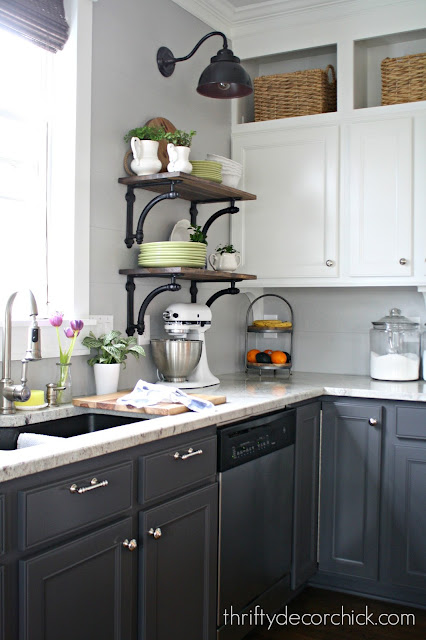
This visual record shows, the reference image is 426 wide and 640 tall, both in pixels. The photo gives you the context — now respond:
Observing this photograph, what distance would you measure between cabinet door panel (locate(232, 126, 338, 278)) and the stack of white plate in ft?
0.89

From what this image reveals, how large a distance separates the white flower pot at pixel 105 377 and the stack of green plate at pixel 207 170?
3.11 ft

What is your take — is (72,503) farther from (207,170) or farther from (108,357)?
(207,170)

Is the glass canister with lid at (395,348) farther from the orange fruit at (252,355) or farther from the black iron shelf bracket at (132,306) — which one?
the black iron shelf bracket at (132,306)

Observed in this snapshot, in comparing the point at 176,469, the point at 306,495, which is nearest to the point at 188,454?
the point at 176,469

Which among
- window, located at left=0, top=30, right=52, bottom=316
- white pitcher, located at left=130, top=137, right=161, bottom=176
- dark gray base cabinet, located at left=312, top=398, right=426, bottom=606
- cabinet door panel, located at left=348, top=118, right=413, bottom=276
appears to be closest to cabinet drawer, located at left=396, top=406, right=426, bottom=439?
dark gray base cabinet, located at left=312, top=398, right=426, bottom=606

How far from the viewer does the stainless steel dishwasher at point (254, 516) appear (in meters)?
2.39

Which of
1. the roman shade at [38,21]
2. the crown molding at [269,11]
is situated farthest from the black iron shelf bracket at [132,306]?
the crown molding at [269,11]

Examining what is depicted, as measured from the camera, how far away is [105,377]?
8.77 feet

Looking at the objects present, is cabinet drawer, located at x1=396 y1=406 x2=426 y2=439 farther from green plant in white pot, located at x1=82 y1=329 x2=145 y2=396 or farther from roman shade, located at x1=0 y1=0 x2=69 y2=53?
roman shade, located at x1=0 y1=0 x2=69 y2=53

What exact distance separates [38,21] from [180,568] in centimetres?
185

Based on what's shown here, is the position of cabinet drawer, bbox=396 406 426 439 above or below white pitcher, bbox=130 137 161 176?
below

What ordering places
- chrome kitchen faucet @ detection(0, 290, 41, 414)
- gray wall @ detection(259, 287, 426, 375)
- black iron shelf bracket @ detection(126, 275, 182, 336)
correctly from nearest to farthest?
1. chrome kitchen faucet @ detection(0, 290, 41, 414)
2. black iron shelf bracket @ detection(126, 275, 182, 336)
3. gray wall @ detection(259, 287, 426, 375)

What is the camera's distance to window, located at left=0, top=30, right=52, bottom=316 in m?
2.49

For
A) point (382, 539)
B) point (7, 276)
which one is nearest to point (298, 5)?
point (7, 276)
